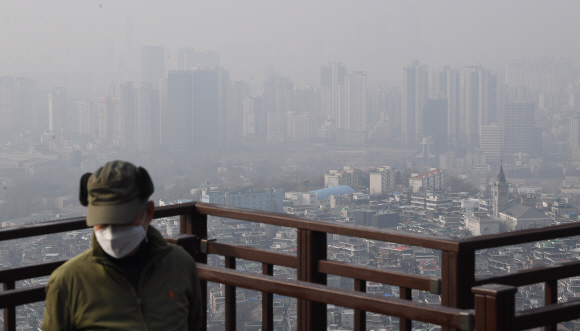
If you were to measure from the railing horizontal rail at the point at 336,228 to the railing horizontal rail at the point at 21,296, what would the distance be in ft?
3.27

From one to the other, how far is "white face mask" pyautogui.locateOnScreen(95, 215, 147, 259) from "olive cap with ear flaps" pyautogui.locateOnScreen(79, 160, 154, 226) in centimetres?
A: 3

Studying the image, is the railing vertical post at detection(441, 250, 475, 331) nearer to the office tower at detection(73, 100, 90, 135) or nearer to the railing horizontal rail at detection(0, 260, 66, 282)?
the railing horizontal rail at detection(0, 260, 66, 282)

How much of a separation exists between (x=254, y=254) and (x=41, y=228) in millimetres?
988

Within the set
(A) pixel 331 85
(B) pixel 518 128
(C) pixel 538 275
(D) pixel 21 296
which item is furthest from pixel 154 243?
(A) pixel 331 85

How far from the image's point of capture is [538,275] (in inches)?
107

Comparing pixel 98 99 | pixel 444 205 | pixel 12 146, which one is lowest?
pixel 444 205

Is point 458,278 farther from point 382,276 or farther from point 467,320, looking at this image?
point 467,320

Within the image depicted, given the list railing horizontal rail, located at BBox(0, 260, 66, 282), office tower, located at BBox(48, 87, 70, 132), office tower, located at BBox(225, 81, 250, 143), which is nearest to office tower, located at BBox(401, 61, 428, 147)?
office tower, located at BBox(225, 81, 250, 143)

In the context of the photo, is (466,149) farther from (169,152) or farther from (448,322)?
(448,322)

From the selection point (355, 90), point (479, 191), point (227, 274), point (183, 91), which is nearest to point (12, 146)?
point (183, 91)

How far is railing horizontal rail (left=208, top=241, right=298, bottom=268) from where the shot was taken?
2.97 m

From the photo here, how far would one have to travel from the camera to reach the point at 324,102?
86938 millimetres

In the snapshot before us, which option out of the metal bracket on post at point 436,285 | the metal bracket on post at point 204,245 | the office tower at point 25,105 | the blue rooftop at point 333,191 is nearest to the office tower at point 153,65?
the office tower at point 25,105

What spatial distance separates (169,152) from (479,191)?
33055 mm
